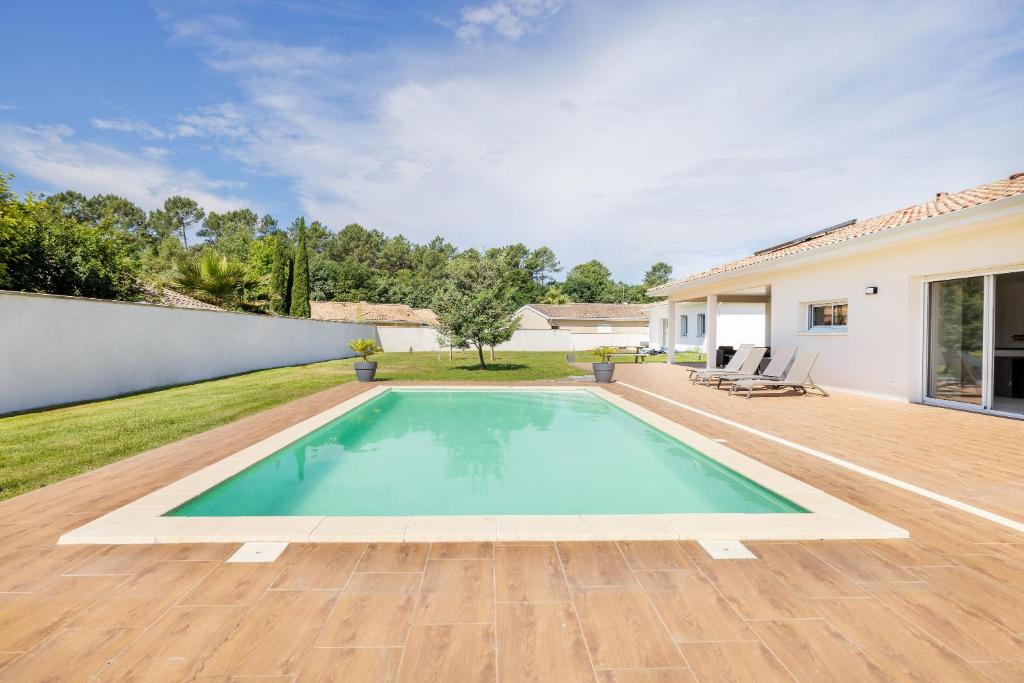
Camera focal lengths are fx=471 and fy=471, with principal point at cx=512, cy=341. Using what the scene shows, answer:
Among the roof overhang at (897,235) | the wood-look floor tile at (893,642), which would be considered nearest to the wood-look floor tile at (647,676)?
the wood-look floor tile at (893,642)

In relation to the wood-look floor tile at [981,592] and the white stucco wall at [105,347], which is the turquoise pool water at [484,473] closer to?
the wood-look floor tile at [981,592]

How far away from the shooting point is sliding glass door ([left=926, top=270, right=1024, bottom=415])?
8.18 meters

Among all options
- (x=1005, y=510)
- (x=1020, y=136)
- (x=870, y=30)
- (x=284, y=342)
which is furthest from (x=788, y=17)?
(x=284, y=342)

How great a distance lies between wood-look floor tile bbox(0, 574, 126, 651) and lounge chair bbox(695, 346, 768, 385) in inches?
488

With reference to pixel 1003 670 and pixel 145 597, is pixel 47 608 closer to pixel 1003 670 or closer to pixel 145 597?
pixel 145 597

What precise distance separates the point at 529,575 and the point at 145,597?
Result: 2.14 metres

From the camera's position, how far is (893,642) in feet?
7.29

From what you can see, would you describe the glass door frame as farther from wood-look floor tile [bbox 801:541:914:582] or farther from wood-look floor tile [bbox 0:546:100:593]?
wood-look floor tile [bbox 0:546:100:593]

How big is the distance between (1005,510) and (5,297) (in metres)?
14.1

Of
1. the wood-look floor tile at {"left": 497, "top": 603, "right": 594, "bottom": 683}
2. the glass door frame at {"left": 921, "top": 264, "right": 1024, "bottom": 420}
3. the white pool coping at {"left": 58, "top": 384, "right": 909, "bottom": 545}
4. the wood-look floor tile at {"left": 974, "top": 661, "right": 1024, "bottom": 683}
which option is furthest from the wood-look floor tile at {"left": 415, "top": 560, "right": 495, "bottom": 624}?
the glass door frame at {"left": 921, "top": 264, "right": 1024, "bottom": 420}

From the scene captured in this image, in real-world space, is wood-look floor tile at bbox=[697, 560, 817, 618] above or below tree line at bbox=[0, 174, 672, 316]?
below

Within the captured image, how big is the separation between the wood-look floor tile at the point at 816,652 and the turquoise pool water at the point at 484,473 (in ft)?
6.12

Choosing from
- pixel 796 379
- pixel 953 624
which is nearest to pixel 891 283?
pixel 796 379

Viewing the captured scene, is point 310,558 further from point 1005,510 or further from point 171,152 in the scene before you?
point 171,152
